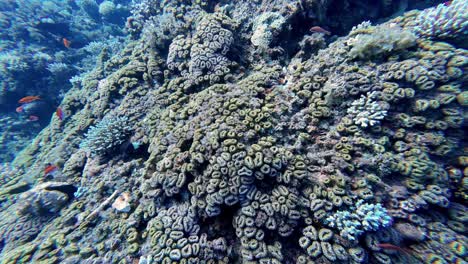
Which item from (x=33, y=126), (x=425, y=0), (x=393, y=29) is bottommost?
(x=393, y=29)

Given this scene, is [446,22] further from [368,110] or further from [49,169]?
[49,169]

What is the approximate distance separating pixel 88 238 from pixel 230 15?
269 inches

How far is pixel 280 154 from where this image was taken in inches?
147

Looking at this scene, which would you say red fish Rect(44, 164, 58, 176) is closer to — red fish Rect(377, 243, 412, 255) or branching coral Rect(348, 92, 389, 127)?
branching coral Rect(348, 92, 389, 127)

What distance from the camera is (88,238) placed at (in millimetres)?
4449

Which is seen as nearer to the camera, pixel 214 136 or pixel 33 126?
pixel 214 136

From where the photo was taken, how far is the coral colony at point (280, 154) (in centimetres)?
338

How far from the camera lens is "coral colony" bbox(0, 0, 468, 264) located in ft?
11.1

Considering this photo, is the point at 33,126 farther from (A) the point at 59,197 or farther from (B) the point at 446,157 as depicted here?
(B) the point at 446,157

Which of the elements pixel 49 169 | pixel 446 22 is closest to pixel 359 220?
pixel 446 22

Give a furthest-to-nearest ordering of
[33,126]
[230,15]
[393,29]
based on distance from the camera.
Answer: [33,126], [230,15], [393,29]

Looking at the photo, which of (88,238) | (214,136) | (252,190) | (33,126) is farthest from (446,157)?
(33,126)

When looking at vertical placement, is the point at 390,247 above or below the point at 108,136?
below

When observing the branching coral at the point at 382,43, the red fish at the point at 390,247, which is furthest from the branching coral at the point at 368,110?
the red fish at the point at 390,247
